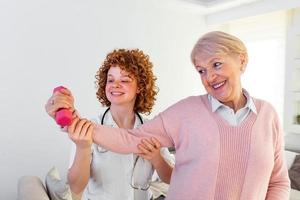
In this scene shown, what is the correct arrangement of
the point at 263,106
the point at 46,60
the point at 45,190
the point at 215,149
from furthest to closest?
the point at 46,60 < the point at 45,190 < the point at 263,106 < the point at 215,149

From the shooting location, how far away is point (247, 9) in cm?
344

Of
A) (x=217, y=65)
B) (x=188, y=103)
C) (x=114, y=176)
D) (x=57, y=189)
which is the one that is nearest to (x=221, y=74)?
(x=217, y=65)

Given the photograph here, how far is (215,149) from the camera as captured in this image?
868 mm

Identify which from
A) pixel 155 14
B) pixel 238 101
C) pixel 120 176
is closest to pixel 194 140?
pixel 238 101

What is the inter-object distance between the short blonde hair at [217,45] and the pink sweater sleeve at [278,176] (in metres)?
0.26

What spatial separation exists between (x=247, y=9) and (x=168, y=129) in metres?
2.91

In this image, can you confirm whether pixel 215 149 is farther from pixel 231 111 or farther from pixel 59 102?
pixel 59 102

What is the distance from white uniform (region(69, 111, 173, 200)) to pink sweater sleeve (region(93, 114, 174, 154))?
0.20 m

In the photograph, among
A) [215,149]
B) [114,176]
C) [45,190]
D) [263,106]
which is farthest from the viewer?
[45,190]

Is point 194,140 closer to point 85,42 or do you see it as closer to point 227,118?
point 227,118

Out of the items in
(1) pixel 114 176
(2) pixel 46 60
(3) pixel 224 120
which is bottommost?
(1) pixel 114 176

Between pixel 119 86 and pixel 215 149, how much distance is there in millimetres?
478

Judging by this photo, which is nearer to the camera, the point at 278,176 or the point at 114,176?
the point at 278,176

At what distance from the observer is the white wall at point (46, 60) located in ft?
8.43
